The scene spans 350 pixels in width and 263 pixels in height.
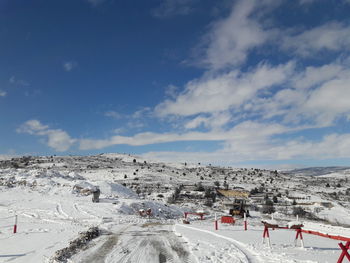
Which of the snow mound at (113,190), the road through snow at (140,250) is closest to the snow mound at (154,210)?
the snow mound at (113,190)

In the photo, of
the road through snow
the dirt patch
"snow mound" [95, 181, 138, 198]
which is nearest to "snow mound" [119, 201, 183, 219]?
"snow mound" [95, 181, 138, 198]

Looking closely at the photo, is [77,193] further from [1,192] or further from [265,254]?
[265,254]

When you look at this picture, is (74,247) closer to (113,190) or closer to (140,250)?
(140,250)

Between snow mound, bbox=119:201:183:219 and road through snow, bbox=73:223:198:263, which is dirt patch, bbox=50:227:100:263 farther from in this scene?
snow mound, bbox=119:201:183:219

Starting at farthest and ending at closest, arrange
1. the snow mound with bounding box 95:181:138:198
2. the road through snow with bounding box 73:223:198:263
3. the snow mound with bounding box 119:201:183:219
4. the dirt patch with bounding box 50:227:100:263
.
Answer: the snow mound with bounding box 95:181:138:198
the snow mound with bounding box 119:201:183:219
the road through snow with bounding box 73:223:198:263
the dirt patch with bounding box 50:227:100:263

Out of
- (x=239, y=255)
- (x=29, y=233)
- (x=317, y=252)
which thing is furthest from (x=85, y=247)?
(x=317, y=252)

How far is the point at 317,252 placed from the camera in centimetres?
1151

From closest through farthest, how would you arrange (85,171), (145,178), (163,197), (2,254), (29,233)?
(2,254) → (29,233) → (163,197) → (145,178) → (85,171)

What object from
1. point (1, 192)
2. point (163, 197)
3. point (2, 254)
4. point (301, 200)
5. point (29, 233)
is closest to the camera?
point (2, 254)

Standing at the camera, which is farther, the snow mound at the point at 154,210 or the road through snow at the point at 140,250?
the snow mound at the point at 154,210

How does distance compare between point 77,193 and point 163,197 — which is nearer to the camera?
Answer: point 77,193

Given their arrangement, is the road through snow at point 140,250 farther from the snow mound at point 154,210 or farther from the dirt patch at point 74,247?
the snow mound at point 154,210

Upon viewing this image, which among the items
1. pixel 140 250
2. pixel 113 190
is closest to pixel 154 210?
pixel 113 190

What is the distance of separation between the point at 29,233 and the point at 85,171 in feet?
233
